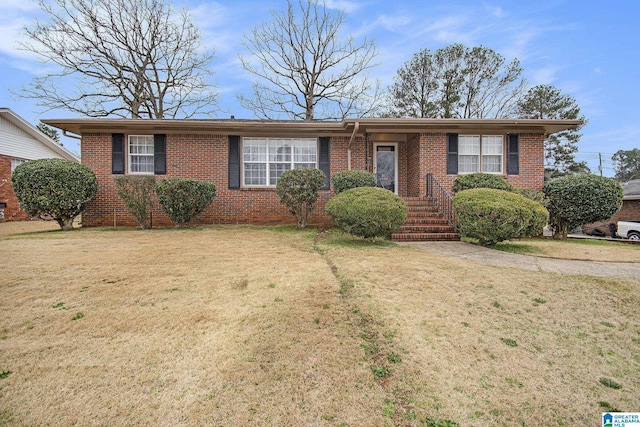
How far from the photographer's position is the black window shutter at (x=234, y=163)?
11070mm

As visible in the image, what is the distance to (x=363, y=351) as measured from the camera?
8.87ft

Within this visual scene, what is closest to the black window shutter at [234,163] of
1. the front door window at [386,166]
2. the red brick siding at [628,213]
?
the front door window at [386,166]

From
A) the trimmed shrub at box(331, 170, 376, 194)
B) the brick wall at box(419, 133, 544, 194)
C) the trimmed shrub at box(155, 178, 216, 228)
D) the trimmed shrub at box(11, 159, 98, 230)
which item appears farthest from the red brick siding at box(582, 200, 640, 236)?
the trimmed shrub at box(11, 159, 98, 230)

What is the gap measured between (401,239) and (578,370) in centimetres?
554

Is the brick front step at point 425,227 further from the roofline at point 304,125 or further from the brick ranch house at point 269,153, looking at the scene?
the roofline at point 304,125

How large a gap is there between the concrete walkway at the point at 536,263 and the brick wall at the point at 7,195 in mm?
17984

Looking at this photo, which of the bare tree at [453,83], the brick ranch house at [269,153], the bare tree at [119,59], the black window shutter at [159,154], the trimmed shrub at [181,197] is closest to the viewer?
the trimmed shrub at [181,197]

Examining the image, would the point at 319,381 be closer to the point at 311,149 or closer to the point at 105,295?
the point at 105,295

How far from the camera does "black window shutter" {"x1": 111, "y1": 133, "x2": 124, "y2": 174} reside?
10750 millimetres

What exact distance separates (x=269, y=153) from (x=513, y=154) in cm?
839

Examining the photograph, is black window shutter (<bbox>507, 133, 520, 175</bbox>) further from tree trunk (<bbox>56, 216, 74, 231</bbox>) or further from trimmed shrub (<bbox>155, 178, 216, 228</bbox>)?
tree trunk (<bbox>56, 216, 74, 231</bbox>)

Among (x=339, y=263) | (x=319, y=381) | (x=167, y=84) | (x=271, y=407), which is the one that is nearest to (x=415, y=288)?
(x=339, y=263)

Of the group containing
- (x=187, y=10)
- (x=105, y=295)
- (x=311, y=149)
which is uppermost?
(x=187, y=10)

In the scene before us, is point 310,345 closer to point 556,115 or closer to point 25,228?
point 25,228
